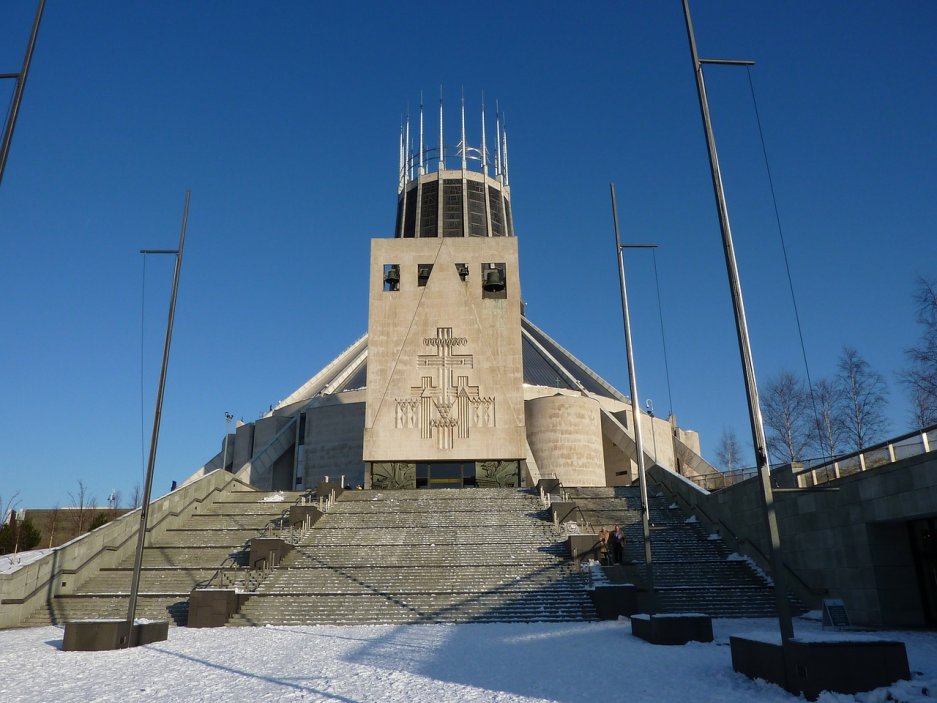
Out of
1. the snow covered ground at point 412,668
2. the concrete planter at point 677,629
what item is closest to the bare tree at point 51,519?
the snow covered ground at point 412,668

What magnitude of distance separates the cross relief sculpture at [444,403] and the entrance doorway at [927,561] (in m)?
17.4

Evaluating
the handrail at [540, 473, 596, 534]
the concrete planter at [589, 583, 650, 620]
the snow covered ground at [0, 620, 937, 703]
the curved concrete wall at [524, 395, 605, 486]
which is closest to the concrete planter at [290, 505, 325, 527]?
the handrail at [540, 473, 596, 534]

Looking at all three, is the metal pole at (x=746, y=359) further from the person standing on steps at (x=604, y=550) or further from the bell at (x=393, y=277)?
the bell at (x=393, y=277)

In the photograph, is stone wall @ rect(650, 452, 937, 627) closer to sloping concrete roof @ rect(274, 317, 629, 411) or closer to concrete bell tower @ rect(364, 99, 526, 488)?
concrete bell tower @ rect(364, 99, 526, 488)

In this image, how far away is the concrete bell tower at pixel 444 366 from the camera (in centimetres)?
2808

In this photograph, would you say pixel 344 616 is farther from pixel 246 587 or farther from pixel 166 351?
pixel 166 351

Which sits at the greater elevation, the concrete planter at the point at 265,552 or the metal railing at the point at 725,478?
the metal railing at the point at 725,478

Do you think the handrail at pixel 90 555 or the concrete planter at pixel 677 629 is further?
the handrail at pixel 90 555

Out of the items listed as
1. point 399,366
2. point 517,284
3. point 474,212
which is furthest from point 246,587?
point 474,212

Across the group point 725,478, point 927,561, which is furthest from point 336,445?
point 927,561

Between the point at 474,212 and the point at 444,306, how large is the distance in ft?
110

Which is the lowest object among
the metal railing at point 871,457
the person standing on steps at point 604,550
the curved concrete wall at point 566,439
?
the person standing on steps at point 604,550

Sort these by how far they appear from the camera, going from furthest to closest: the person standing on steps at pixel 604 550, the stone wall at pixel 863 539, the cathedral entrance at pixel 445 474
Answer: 1. the cathedral entrance at pixel 445 474
2. the person standing on steps at pixel 604 550
3. the stone wall at pixel 863 539

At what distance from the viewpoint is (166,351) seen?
13422 millimetres
